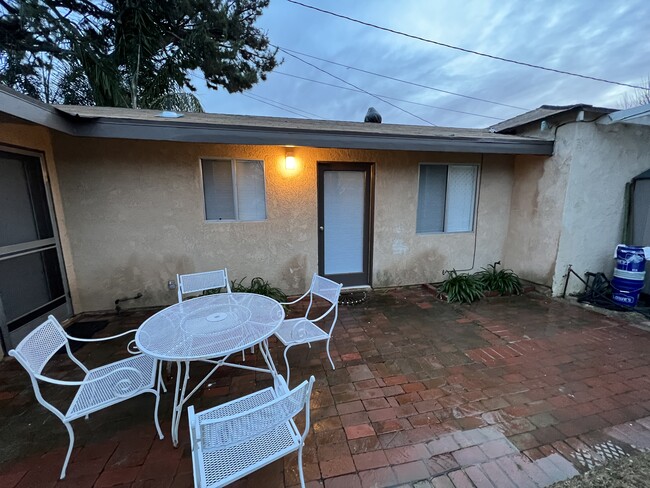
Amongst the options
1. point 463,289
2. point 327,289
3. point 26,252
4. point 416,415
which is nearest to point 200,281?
point 327,289

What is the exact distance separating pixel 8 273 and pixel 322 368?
3394 mm

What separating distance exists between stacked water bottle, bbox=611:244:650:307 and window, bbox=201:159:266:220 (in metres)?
5.25

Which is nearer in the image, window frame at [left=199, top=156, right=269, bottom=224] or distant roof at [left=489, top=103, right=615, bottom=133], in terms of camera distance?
distant roof at [left=489, top=103, right=615, bottom=133]

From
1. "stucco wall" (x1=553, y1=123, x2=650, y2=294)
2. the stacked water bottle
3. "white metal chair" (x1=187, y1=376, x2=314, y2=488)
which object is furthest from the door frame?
the stacked water bottle

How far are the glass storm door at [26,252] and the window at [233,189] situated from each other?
1845 millimetres

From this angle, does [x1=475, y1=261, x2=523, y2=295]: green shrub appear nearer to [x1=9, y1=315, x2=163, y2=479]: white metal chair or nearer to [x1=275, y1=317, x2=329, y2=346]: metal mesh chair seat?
[x1=275, y1=317, x2=329, y2=346]: metal mesh chair seat

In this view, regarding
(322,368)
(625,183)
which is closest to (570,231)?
(625,183)

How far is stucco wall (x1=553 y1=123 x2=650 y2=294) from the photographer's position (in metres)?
3.86

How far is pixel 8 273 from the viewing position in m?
2.74

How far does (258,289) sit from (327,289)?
1.70 metres

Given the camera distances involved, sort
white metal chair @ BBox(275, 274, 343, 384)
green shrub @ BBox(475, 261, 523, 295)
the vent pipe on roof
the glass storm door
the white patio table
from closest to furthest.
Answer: the white patio table < white metal chair @ BBox(275, 274, 343, 384) < the glass storm door < green shrub @ BBox(475, 261, 523, 295) < the vent pipe on roof

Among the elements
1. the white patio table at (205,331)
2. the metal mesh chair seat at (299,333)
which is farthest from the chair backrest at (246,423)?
the metal mesh chair seat at (299,333)

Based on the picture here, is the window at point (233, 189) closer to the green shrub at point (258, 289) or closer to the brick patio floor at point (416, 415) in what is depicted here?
the green shrub at point (258, 289)

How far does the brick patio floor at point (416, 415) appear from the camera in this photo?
5.03 ft
